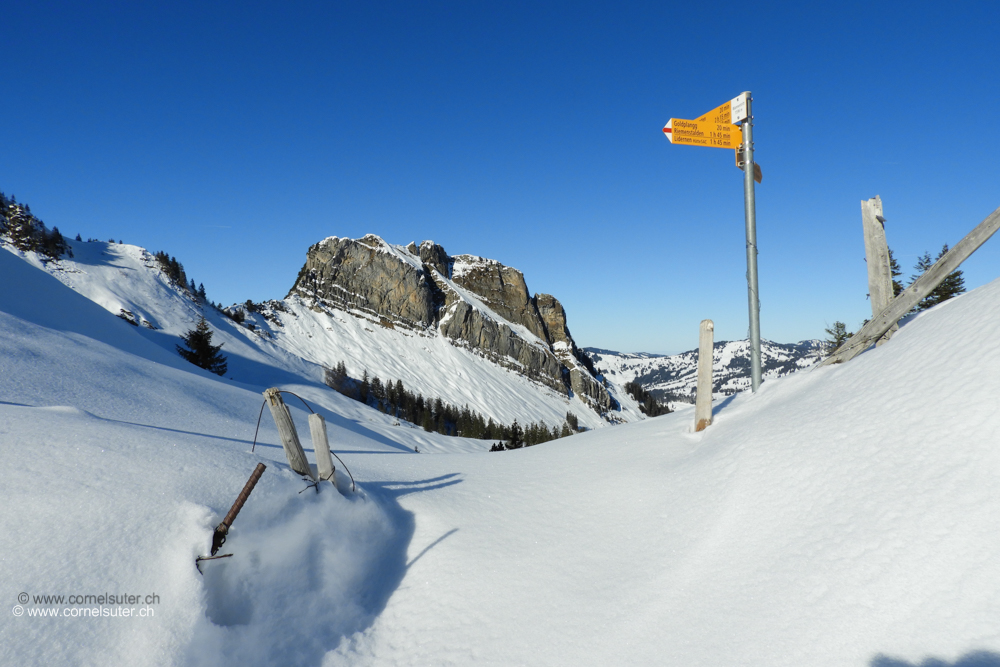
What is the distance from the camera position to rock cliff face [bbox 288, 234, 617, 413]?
14100cm

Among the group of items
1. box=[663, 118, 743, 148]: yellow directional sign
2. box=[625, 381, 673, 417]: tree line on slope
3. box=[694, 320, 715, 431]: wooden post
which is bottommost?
box=[694, 320, 715, 431]: wooden post

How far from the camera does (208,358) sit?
123 ft

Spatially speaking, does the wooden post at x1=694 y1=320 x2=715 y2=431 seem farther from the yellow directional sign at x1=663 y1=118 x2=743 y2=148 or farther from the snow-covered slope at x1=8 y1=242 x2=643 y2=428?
the snow-covered slope at x1=8 y1=242 x2=643 y2=428

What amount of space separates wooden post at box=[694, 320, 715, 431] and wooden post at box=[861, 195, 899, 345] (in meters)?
2.38

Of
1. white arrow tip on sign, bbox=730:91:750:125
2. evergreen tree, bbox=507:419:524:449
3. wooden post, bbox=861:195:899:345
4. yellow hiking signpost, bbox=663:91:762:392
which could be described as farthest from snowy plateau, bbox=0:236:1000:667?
evergreen tree, bbox=507:419:524:449

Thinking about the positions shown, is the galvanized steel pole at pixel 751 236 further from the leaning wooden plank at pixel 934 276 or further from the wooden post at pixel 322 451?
the wooden post at pixel 322 451

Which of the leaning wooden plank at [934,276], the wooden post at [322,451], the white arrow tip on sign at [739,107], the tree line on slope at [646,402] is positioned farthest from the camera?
the tree line on slope at [646,402]

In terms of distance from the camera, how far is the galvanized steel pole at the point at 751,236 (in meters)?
7.18

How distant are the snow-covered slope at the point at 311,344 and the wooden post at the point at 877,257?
54.4 metres

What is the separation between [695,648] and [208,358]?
4289 cm

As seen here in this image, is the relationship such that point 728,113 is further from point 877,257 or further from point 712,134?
point 877,257

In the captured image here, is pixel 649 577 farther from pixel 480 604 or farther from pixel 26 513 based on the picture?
pixel 26 513

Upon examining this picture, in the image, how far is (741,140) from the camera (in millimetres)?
7617

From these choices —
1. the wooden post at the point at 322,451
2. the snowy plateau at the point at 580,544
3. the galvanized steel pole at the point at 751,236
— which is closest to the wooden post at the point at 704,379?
the snowy plateau at the point at 580,544
